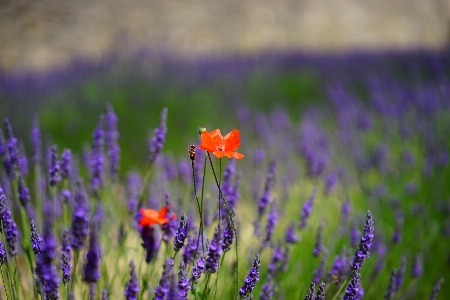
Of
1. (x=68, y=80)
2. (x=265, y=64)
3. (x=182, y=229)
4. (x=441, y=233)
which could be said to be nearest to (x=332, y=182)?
(x=441, y=233)

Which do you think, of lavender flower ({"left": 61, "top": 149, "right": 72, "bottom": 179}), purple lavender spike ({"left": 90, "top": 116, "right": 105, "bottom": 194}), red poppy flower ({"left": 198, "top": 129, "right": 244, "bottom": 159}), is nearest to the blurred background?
purple lavender spike ({"left": 90, "top": 116, "right": 105, "bottom": 194})

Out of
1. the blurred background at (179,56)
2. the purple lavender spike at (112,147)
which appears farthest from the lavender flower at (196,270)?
the blurred background at (179,56)

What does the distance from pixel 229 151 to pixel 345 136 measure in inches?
88.5

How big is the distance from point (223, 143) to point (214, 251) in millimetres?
274

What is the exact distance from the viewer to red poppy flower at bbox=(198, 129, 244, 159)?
104cm

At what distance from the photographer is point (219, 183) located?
1.05 metres

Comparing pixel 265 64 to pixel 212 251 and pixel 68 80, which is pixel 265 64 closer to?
pixel 68 80

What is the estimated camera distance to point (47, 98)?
391cm

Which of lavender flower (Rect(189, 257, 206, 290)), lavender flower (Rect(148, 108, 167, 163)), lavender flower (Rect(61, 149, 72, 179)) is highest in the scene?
lavender flower (Rect(148, 108, 167, 163))

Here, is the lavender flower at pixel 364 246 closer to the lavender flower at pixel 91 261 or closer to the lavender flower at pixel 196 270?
the lavender flower at pixel 196 270

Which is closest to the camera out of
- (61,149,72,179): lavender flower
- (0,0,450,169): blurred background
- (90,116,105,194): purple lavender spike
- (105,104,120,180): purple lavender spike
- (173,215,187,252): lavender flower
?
(173,215,187,252): lavender flower

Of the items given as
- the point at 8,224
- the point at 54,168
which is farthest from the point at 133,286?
the point at 54,168

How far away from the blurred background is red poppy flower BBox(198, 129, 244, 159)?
1812 millimetres

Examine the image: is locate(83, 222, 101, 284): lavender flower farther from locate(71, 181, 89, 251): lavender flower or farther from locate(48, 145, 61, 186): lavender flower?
locate(48, 145, 61, 186): lavender flower
